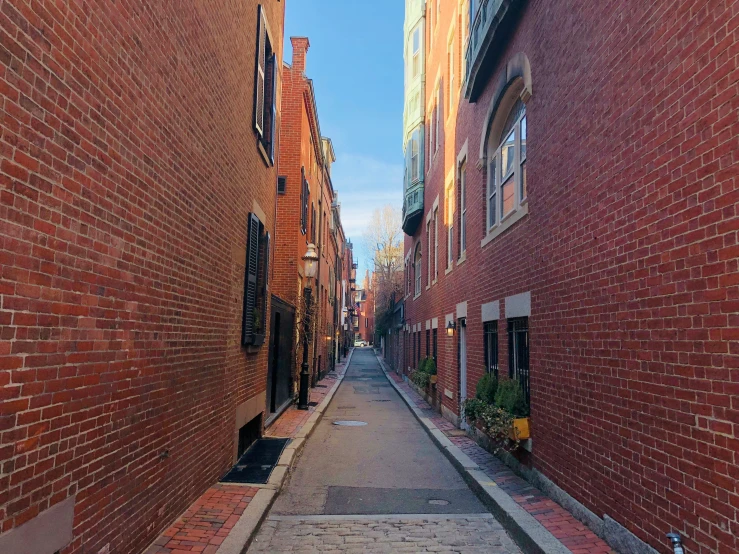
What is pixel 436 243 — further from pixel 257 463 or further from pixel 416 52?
pixel 257 463

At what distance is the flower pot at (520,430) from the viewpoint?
7055 millimetres

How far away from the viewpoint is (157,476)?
15.8 feet

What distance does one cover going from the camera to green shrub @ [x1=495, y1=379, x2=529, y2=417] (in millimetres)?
7406

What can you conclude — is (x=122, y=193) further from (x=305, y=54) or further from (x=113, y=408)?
(x=305, y=54)

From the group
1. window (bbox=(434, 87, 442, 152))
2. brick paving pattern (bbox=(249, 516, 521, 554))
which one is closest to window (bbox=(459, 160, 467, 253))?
window (bbox=(434, 87, 442, 152))

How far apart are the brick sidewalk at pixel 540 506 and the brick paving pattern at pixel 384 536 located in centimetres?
42

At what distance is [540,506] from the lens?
5961mm

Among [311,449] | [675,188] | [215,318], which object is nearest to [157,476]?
[215,318]

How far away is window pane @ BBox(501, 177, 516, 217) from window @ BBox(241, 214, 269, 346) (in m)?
3.89

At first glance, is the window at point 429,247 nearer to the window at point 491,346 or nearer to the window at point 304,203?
the window at point 304,203

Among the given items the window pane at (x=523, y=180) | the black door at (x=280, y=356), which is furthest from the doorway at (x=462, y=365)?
the window pane at (x=523, y=180)

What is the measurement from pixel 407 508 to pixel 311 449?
Answer: 3765 millimetres

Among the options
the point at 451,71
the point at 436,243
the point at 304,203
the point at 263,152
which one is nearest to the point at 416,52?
the point at 451,71

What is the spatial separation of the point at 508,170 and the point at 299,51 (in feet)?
37.6
